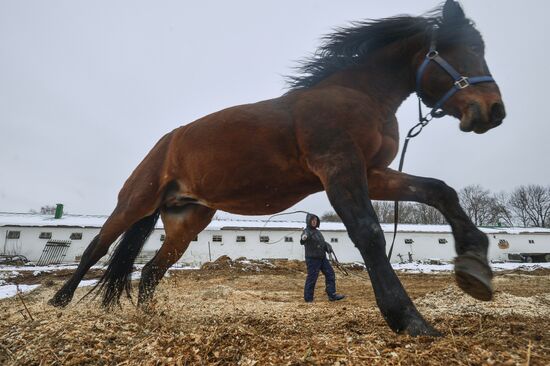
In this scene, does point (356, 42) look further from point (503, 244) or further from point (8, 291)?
point (503, 244)

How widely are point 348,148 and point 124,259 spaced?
3315mm

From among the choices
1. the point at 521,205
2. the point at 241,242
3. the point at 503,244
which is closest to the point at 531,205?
the point at 521,205

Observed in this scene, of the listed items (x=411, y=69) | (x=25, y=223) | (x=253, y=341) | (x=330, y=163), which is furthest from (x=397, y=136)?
(x=25, y=223)

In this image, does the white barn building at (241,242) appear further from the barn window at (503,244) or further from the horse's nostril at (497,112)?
the horse's nostril at (497,112)

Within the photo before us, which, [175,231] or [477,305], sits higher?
[175,231]

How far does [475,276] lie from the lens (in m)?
1.96

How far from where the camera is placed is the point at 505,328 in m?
2.23

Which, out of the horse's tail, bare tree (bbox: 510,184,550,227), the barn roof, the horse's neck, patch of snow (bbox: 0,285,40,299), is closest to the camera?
the horse's neck

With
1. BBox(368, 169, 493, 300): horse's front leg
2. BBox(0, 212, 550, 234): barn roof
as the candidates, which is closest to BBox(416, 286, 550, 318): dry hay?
BBox(368, 169, 493, 300): horse's front leg

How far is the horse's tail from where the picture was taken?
4.21m

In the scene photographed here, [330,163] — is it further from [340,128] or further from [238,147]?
[238,147]

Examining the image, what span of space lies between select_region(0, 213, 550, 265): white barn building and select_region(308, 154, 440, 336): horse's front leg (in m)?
21.4

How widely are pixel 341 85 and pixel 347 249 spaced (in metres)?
30.5

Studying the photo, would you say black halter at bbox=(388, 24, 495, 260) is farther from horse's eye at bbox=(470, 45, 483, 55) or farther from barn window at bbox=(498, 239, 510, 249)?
barn window at bbox=(498, 239, 510, 249)
